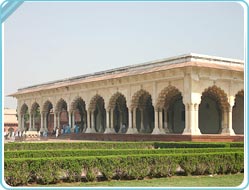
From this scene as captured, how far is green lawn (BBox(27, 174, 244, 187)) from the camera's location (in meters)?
7.95

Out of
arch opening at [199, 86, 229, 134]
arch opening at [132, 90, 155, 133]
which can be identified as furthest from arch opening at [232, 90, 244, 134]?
arch opening at [132, 90, 155, 133]

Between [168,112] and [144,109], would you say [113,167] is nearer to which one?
[168,112]

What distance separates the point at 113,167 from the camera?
8.57 metres

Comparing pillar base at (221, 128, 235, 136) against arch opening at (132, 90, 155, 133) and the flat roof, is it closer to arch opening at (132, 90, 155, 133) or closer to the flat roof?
the flat roof

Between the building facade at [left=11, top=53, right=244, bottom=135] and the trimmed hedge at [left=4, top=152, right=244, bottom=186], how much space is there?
9.41 m

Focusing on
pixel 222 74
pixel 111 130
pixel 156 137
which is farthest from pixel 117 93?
pixel 222 74

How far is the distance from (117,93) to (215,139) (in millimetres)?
7451

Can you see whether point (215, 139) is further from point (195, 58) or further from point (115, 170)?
point (115, 170)

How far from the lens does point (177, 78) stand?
64.7 ft

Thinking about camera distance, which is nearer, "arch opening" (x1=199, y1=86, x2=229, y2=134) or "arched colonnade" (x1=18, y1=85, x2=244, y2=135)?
"arched colonnade" (x1=18, y1=85, x2=244, y2=135)

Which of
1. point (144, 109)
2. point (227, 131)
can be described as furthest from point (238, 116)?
point (144, 109)

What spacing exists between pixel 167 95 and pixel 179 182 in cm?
1373

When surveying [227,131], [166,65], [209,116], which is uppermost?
[166,65]

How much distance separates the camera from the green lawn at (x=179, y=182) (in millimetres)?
7953
